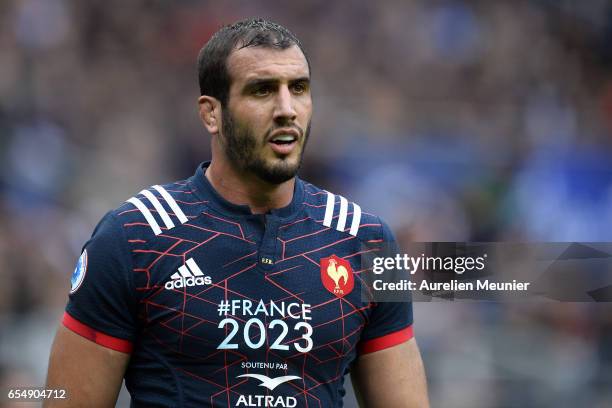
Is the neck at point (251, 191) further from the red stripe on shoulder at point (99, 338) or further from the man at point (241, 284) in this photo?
the red stripe on shoulder at point (99, 338)

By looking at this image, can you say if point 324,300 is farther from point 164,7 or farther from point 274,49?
point 164,7

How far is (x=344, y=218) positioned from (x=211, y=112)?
61 cm

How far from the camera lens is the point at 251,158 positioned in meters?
3.31

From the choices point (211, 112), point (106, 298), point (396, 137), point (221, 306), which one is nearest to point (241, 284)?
point (221, 306)

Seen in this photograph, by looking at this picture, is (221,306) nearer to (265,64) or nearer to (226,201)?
(226,201)

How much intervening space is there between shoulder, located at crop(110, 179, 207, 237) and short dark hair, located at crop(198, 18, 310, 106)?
0.35m

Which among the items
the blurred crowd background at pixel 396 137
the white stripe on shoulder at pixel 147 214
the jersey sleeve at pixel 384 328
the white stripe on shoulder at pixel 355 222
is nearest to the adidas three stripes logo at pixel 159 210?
the white stripe on shoulder at pixel 147 214

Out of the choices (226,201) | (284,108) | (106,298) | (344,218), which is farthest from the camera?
(344,218)

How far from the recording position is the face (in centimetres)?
326

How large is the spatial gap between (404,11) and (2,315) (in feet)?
16.4

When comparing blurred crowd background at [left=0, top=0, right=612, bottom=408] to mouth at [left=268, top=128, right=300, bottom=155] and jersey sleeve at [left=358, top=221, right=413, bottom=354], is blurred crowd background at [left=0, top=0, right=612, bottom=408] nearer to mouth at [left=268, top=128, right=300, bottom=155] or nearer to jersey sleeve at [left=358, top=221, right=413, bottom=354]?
jersey sleeve at [left=358, top=221, right=413, bottom=354]

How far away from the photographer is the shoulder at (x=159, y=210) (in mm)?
3205

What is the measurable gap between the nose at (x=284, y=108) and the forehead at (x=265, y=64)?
2.1 inches

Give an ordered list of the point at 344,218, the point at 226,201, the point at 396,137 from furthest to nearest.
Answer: the point at 396,137
the point at 344,218
the point at 226,201
